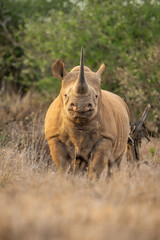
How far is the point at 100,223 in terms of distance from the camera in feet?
9.08

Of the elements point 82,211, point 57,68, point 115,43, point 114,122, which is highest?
point 57,68

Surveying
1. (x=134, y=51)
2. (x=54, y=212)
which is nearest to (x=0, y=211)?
(x=54, y=212)

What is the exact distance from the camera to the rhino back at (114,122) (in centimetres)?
598

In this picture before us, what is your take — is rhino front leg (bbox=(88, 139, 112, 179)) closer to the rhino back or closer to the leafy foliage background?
the rhino back

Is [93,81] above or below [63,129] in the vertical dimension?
above

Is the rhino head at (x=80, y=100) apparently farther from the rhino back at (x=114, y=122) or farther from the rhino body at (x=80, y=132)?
the rhino back at (x=114, y=122)

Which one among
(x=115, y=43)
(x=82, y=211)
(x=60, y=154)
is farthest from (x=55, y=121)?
(x=115, y=43)

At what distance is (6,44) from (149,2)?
7.59 meters

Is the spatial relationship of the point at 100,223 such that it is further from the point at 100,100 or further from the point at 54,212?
the point at 100,100

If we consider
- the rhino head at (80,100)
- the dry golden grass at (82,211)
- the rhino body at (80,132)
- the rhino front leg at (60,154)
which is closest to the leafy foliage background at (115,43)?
the rhino body at (80,132)

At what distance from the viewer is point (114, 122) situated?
627 centimetres

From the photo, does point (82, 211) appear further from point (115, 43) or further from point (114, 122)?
point (115, 43)

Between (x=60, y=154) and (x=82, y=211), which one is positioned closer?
(x=82, y=211)

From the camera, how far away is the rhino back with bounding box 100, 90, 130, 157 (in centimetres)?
598
